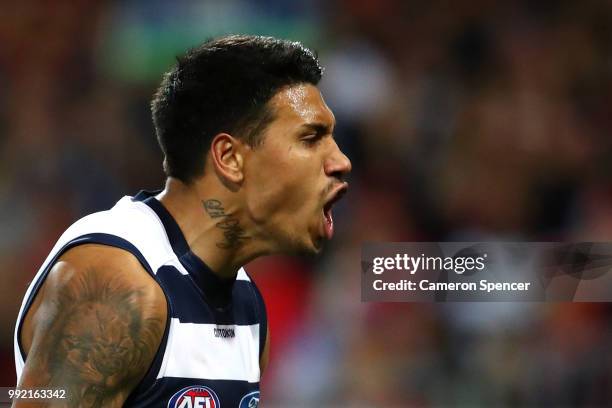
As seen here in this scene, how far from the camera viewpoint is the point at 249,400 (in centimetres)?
255

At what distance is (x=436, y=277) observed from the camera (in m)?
4.32

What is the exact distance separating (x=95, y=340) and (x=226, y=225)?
52cm

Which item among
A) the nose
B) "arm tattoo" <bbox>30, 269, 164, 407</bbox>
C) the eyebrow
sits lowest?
"arm tattoo" <bbox>30, 269, 164, 407</bbox>

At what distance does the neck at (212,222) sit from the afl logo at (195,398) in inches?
12.9

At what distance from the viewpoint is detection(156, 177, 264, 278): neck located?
250 cm

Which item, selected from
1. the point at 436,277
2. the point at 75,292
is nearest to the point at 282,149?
the point at 75,292

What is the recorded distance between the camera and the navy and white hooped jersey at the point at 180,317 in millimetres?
2248

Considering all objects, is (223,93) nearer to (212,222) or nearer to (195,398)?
(212,222)

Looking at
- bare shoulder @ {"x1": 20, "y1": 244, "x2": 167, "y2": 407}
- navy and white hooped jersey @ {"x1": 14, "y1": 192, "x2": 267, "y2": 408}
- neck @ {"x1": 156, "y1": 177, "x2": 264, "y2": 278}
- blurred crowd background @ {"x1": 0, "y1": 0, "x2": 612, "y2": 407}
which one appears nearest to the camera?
bare shoulder @ {"x1": 20, "y1": 244, "x2": 167, "y2": 407}

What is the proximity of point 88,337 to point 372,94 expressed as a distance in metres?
4.21

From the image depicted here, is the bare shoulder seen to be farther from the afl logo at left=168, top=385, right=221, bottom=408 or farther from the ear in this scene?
the ear

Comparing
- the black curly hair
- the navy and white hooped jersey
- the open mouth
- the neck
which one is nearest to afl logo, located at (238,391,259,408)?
the navy and white hooped jersey

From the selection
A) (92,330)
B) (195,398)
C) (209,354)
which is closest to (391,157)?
(209,354)

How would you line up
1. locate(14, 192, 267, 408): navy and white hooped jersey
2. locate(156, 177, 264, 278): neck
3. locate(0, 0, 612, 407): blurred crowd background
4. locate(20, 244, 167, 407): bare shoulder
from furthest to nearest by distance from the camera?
1. locate(0, 0, 612, 407): blurred crowd background
2. locate(156, 177, 264, 278): neck
3. locate(14, 192, 267, 408): navy and white hooped jersey
4. locate(20, 244, 167, 407): bare shoulder
